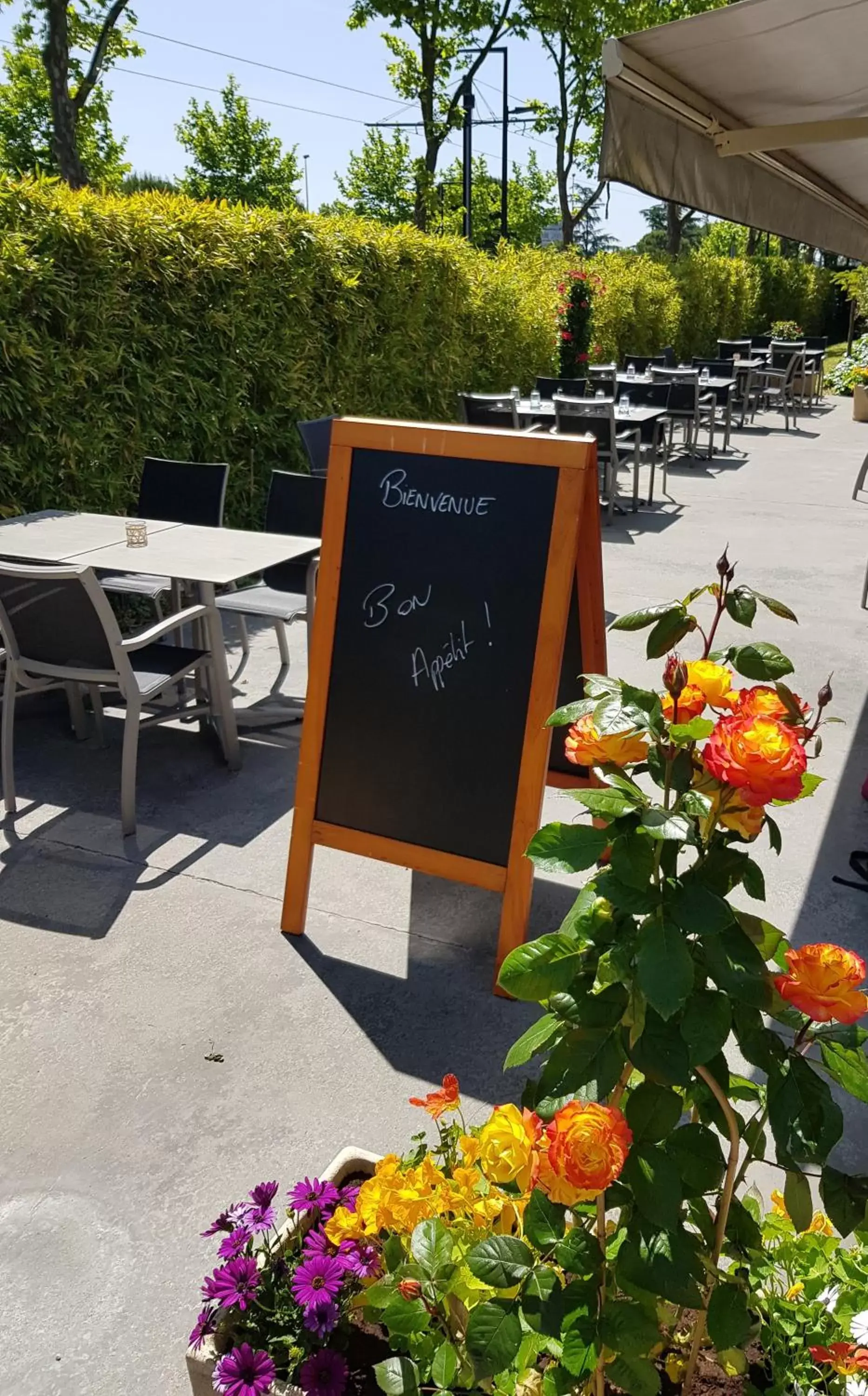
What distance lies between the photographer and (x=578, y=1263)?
1.13 meters

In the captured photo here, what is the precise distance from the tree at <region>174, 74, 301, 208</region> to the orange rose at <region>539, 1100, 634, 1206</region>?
40422mm

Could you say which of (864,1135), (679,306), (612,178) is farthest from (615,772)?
(679,306)

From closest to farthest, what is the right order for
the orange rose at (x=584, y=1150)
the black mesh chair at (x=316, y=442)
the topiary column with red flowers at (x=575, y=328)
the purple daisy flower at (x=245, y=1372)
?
the orange rose at (x=584, y=1150) → the purple daisy flower at (x=245, y=1372) → the black mesh chair at (x=316, y=442) → the topiary column with red flowers at (x=575, y=328)

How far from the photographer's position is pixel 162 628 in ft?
12.3

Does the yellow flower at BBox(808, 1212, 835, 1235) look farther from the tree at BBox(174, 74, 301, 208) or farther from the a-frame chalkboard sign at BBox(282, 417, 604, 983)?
the tree at BBox(174, 74, 301, 208)

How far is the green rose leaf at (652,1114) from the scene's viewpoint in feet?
3.77

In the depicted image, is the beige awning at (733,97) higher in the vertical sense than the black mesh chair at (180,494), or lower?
higher

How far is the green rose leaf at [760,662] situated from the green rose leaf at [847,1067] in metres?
0.42

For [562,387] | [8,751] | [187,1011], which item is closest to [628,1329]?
[187,1011]

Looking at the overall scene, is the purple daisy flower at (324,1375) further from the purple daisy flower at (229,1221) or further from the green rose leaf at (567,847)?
the green rose leaf at (567,847)

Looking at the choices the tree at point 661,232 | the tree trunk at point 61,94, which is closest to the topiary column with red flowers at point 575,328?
the tree trunk at point 61,94

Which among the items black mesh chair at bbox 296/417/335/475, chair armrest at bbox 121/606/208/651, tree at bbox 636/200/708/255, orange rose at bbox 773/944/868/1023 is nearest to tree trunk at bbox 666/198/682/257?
black mesh chair at bbox 296/417/335/475

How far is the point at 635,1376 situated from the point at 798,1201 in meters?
0.27

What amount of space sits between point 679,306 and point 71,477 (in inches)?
578
